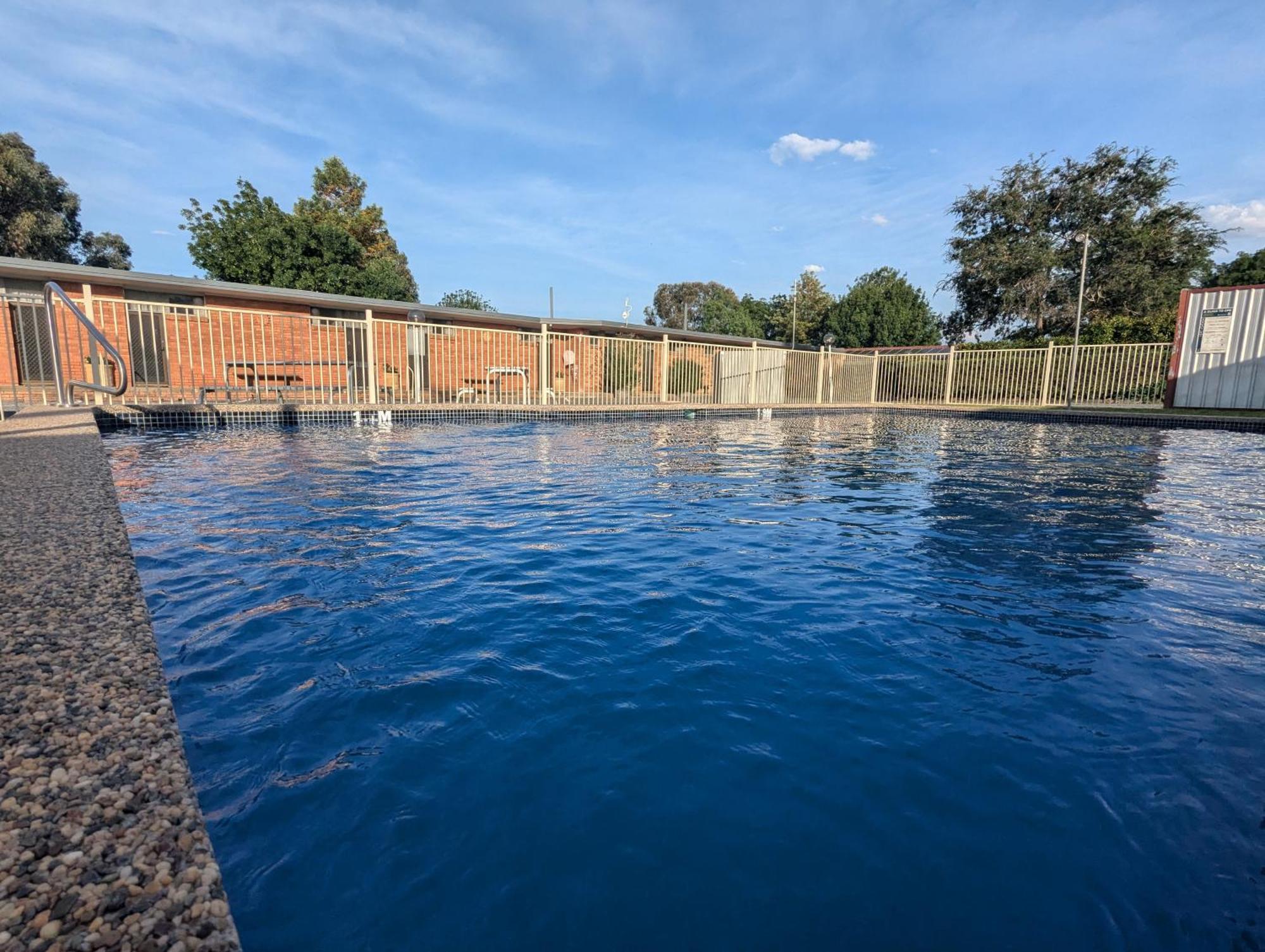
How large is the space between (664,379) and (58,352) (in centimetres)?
1179

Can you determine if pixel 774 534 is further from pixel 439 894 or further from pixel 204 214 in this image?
pixel 204 214

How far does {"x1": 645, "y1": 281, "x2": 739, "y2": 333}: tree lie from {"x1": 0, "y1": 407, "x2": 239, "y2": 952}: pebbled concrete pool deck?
62.8m

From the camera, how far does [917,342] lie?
102 feet

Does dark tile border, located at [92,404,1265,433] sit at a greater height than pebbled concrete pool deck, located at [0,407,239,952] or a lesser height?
greater

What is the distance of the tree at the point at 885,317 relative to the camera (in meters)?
30.5

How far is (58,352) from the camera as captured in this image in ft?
26.1

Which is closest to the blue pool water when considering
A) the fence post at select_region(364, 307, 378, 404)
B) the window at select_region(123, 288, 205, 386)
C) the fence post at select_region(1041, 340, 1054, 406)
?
the fence post at select_region(364, 307, 378, 404)

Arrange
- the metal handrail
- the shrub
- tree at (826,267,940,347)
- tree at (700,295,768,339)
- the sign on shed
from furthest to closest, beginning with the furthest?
tree at (700,295,768,339)
tree at (826,267,940,347)
the shrub
the sign on shed
the metal handrail

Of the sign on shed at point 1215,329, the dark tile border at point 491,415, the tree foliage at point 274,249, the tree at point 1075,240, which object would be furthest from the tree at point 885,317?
the tree foliage at point 274,249

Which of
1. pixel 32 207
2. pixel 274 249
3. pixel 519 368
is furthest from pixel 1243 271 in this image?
pixel 32 207

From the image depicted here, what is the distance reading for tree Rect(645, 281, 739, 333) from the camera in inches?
2520

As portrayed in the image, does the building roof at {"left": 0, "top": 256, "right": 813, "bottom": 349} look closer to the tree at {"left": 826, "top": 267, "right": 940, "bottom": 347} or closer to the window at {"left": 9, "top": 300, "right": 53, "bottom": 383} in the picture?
the window at {"left": 9, "top": 300, "right": 53, "bottom": 383}

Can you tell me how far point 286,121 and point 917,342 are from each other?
90.6 feet

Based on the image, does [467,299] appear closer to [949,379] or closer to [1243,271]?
[949,379]
